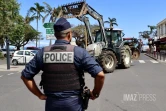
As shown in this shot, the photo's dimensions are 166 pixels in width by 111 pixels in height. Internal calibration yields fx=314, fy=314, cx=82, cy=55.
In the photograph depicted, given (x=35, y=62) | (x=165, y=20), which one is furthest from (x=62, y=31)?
(x=165, y=20)

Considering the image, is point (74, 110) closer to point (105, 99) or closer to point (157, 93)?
point (105, 99)

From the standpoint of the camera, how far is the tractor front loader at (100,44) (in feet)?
59.0

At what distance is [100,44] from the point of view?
18.9 m

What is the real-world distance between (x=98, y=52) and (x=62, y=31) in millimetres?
14474

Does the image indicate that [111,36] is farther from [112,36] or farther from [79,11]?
[79,11]

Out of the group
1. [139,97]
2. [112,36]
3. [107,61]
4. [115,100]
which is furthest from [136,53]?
[115,100]

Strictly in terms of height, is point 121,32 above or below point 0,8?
below

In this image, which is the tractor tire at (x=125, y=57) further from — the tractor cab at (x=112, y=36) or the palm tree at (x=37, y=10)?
the palm tree at (x=37, y=10)

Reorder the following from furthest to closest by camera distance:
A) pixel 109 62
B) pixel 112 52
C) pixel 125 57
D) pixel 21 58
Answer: pixel 21 58 < pixel 125 57 < pixel 112 52 < pixel 109 62

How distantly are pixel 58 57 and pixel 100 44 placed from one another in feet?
50.6

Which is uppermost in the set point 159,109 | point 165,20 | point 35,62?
point 165,20

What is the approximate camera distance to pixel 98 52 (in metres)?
18.0

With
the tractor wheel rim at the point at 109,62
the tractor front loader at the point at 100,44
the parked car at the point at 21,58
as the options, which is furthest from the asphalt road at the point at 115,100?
the parked car at the point at 21,58

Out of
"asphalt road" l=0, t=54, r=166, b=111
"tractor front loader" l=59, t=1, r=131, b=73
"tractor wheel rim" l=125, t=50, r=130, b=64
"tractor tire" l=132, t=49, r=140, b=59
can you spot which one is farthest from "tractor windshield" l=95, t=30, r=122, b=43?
"asphalt road" l=0, t=54, r=166, b=111
